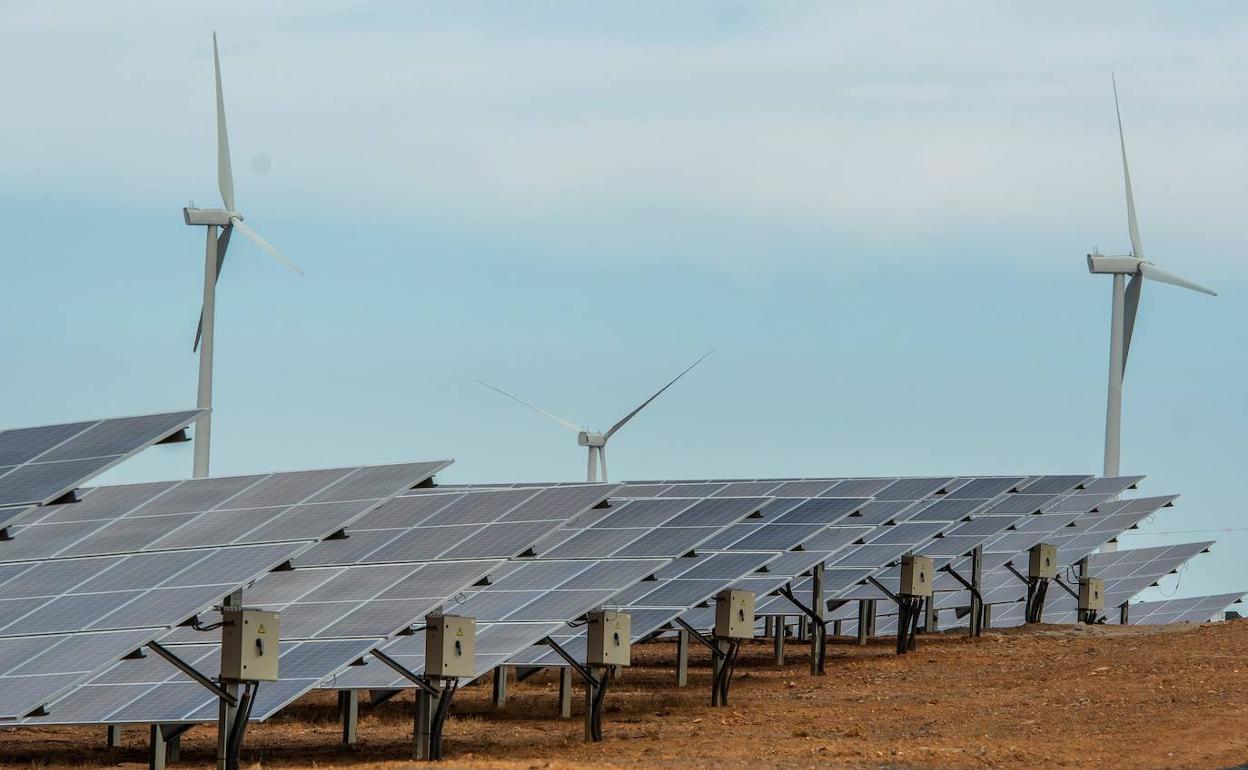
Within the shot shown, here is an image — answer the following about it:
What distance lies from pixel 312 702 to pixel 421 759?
1506 centimetres

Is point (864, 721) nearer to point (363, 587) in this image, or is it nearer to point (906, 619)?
point (363, 587)

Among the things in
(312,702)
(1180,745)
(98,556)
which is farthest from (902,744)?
(312,702)

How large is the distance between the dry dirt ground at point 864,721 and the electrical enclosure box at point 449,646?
1601mm

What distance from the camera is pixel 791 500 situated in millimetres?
48969

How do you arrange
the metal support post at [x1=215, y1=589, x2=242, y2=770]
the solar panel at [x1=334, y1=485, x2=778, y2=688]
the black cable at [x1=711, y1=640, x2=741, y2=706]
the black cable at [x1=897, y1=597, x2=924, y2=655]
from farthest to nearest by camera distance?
the black cable at [x1=897, y1=597, x2=924, y2=655], the black cable at [x1=711, y1=640, x2=741, y2=706], the solar panel at [x1=334, y1=485, x2=778, y2=688], the metal support post at [x1=215, y1=589, x2=242, y2=770]

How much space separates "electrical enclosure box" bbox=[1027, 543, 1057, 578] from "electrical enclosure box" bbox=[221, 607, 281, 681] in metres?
35.3

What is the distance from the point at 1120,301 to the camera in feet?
235

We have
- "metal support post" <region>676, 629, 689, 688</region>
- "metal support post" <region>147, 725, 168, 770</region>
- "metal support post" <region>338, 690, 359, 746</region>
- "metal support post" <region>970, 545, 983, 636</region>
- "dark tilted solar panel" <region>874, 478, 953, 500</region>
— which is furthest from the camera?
"dark tilted solar panel" <region>874, 478, 953, 500</region>

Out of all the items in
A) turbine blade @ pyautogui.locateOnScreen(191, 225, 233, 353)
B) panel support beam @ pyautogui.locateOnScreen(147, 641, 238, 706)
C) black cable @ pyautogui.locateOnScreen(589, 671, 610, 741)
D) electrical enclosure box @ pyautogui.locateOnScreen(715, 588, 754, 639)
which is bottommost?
black cable @ pyautogui.locateOnScreen(589, 671, 610, 741)

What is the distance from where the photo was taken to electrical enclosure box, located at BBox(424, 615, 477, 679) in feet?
105

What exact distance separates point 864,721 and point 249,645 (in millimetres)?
15307

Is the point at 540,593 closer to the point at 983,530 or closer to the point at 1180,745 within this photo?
the point at 1180,745

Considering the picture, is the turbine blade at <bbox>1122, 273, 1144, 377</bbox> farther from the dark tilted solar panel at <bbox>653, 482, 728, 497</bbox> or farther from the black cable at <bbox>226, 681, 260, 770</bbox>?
the black cable at <bbox>226, 681, 260, 770</bbox>

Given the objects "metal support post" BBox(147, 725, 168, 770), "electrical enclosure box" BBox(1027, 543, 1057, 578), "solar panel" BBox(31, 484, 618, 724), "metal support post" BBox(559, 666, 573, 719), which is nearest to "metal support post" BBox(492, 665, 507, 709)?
"metal support post" BBox(559, 666, 573, 719)
